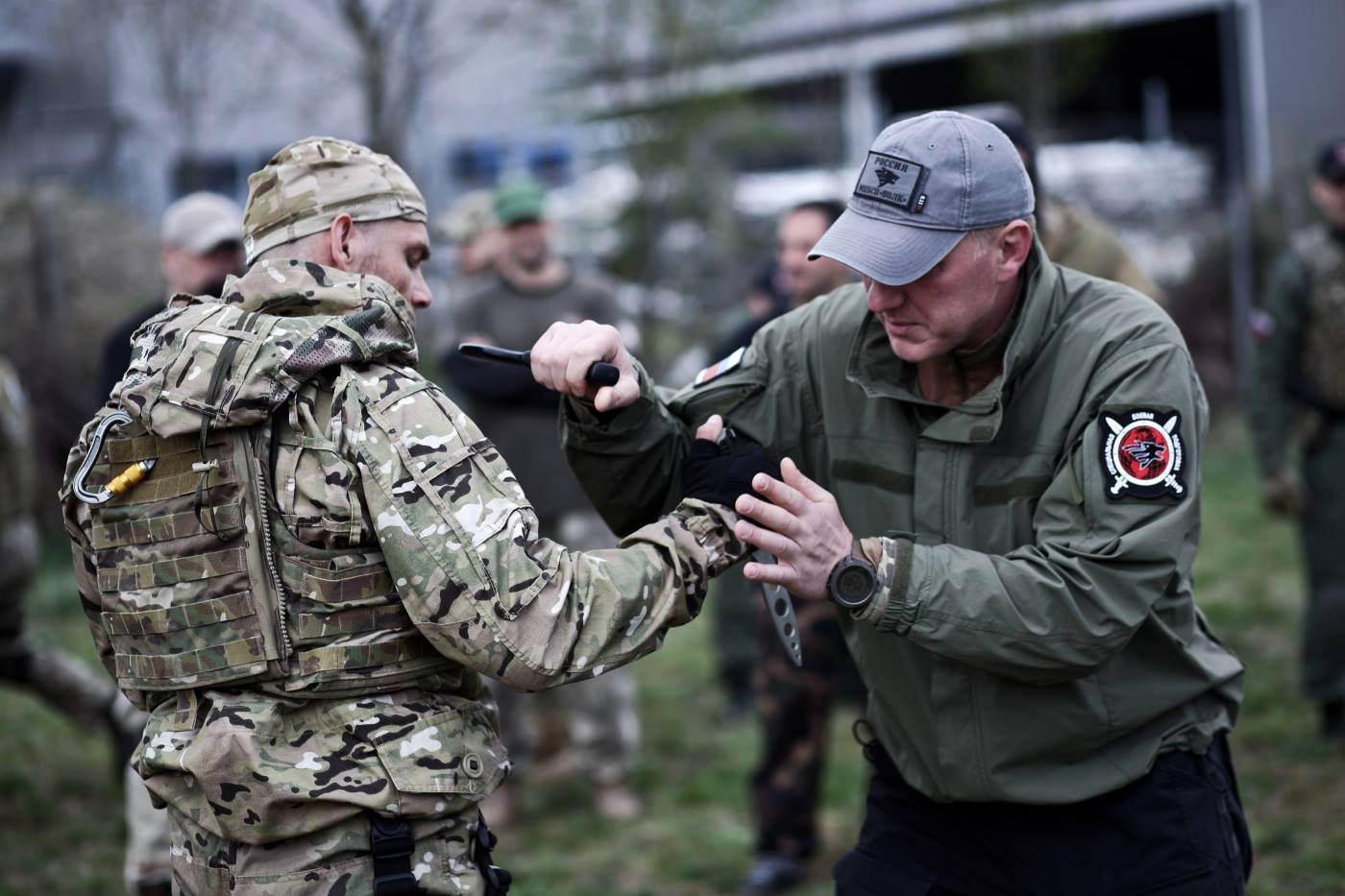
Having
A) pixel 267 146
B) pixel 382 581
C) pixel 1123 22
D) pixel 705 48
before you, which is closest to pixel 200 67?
pixel 705 48

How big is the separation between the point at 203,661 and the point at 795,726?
3020 mm

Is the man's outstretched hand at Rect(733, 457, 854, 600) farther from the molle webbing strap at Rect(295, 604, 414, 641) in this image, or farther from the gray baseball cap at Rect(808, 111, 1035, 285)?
the molle webbing strap at Rect(295, 604, 414, 641)

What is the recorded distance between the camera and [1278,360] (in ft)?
19.8

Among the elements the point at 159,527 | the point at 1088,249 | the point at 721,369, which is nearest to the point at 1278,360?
the point at 1088,249

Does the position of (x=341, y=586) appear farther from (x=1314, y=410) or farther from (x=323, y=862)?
(x=1314, y=410)

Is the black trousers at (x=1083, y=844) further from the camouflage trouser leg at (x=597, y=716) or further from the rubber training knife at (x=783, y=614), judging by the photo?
the camouflage trouser leg at (x=597, y=716)

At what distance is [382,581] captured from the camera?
2.44m

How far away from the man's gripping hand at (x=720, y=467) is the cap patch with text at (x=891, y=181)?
538 millimetres

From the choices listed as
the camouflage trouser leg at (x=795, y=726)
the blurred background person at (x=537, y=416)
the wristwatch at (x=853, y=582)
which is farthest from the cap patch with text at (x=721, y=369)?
the blurred background person at (x=537, y=416)

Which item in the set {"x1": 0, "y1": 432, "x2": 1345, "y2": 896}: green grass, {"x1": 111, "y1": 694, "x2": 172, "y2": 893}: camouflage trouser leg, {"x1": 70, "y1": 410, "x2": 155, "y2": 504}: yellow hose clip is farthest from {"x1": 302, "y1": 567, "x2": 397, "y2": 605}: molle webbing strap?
{"x1": 0, "y1": 432, "x2": 1345, "y2": 896}: green grass

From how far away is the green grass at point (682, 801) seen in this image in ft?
17.0

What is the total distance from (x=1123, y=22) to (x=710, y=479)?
1849 cm

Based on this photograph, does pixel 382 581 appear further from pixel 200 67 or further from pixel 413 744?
pixel 200 67

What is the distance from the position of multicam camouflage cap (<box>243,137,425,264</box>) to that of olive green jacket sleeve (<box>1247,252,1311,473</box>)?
14.7ft
